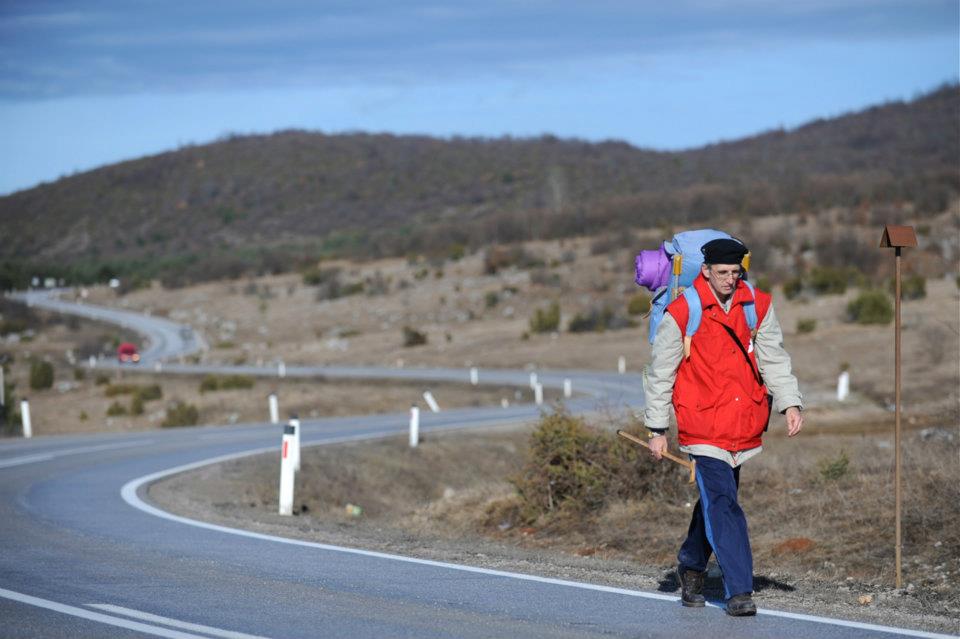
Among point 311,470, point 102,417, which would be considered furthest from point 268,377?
point 311,470

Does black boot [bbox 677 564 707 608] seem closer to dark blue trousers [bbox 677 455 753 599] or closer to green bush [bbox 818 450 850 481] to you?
Answer: dark blue trousers [bbox 677 455 753 599]

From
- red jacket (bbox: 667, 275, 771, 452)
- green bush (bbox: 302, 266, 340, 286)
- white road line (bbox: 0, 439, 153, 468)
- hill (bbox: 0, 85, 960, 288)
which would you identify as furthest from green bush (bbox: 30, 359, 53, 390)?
red jacket (bbox: 667, 275, 771, 452)

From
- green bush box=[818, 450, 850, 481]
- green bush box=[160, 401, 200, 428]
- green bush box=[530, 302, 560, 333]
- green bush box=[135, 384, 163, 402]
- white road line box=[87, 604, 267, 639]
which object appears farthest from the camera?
green bush box=[530, 302, 560, 333]

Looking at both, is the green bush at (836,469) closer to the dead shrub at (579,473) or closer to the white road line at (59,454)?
the dead shrub at (579,473)

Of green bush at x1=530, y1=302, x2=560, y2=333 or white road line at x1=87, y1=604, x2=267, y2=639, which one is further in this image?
green bush at x1=530, y1=302, x2=560, y2=333

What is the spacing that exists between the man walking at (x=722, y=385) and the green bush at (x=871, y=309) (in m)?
40.4

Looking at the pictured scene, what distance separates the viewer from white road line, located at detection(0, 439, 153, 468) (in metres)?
20.9

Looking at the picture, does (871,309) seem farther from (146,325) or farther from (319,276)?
(146,325)

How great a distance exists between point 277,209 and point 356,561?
152 metres

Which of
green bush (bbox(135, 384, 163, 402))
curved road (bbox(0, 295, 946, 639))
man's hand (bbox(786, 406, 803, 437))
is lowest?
green bush (bbox(135, 384, 163, 402))

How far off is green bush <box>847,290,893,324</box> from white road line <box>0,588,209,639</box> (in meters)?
41.3

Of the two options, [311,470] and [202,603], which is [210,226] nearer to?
[311,470]

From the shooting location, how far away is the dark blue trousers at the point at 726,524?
7.42m

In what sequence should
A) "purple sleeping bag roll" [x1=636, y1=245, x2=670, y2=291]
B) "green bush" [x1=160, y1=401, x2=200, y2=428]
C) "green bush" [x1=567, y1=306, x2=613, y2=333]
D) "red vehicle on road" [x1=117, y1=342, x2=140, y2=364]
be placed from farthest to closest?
"red vehicle on road" [x1=117, y1=342, x2=140, y2=364]
"green bush" [x1=567, y1=306, x2=613, y2=333]
"green bush" [x1=160, y1=401, x2=200, y2=428]
"purple sleeping bag roll" [x1=636, y1=245, x2=670, y2=291]
